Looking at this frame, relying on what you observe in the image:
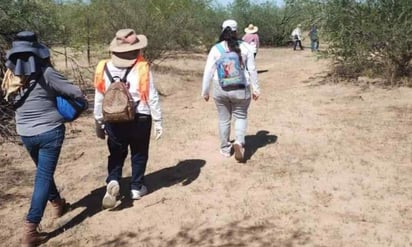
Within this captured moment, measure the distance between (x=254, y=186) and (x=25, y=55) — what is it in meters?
2.68

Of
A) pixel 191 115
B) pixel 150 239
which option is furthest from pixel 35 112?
pixel 191 115

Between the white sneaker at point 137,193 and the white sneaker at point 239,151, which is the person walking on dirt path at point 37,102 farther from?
Result: the white sneaker at point 239,151

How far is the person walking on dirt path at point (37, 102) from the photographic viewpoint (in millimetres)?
4383

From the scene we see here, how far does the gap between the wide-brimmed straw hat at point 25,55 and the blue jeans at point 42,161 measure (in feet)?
1.82

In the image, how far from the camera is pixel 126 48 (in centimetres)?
493

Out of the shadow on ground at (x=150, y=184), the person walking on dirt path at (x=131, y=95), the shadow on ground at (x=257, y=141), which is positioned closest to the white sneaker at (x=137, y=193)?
the shadow on ground at (x=150, y=184)

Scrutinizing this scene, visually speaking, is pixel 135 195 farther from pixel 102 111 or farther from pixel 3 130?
pixel 3 130

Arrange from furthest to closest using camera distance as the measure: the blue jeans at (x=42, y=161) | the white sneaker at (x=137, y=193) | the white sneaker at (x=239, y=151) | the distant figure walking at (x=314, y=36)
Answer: the distant figure walking at (x=314, y=36) → the white sneaker at (x=239, y=151) → the white sneaker at (x=137, y=193) → the blue jeans at (x=42, y=161)

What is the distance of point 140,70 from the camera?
195 inches

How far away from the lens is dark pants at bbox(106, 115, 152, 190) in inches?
198

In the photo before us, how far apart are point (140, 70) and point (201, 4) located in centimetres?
2076

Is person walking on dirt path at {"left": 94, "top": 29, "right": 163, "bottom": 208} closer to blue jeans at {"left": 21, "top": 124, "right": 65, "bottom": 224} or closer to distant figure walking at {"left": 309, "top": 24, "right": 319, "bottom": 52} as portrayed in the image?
blue jeans at {"left": 21, "top": 124, "right": 65, "bottom": 224}

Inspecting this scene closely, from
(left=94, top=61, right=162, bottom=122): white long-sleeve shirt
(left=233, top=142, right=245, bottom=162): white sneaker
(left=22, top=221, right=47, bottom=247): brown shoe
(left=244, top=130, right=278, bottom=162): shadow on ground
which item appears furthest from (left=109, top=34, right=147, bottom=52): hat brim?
(left=244, top=130, right=278, bottom=162): shadow on ground

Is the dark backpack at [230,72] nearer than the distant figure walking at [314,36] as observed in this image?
Yes
